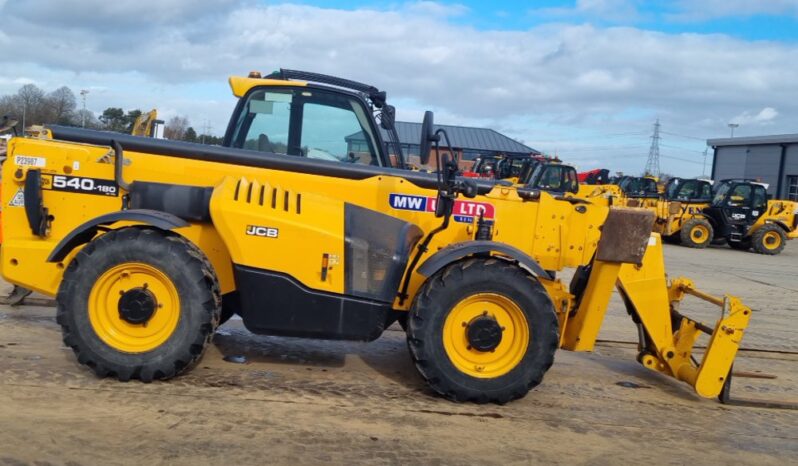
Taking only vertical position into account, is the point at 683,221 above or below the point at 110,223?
above

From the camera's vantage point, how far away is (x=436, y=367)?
4594mm

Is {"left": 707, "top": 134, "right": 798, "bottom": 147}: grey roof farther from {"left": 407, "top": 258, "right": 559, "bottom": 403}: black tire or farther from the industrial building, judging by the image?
{"left": 407, "top": 258, "right": 559, "bottom": 403}: black tire

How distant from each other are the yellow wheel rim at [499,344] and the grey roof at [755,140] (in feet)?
165

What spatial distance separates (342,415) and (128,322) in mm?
1616

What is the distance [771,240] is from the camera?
865 inches

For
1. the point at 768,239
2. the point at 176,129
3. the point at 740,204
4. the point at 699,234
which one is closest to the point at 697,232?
the point at 699,234

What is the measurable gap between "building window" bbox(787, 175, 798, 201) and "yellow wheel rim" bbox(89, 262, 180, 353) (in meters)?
51.5

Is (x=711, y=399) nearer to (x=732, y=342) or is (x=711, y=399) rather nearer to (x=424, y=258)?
(x=732, y=342)

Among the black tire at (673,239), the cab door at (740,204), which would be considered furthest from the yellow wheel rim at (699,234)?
the cab door at (740,204)

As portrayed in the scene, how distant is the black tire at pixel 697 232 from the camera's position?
845 inches

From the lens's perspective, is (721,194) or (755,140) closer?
(721,194)

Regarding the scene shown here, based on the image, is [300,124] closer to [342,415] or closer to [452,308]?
[452,308]

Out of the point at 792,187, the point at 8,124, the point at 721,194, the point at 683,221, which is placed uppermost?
the point at 792,187

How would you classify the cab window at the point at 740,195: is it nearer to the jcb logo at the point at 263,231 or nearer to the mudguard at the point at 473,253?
the mudguard at the point at 473,253
